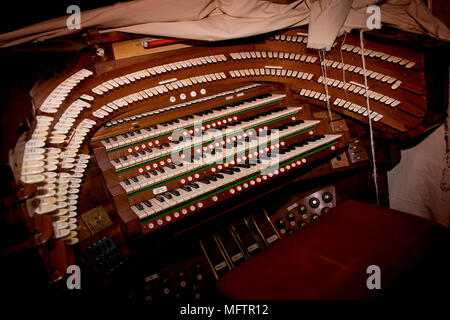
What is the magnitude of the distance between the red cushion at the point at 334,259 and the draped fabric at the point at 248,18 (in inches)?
59.5

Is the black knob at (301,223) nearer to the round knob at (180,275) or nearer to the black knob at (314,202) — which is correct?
the black knob at (314,202)

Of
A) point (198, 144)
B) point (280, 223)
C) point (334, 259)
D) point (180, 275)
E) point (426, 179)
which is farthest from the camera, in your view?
point (426, 179)

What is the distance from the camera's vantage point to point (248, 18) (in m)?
2.28

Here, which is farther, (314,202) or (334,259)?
(314,202)

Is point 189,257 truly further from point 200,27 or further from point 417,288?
point 200,27

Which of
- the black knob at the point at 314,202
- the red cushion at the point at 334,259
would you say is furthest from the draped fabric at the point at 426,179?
the red cushion at the point at 334,259

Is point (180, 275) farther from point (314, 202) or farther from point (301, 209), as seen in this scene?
point (314, 202)

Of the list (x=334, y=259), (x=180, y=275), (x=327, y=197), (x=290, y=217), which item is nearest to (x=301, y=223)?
(x=290, y=217)

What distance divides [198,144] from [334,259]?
4.08 ft

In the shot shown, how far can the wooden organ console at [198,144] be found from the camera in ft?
5.59

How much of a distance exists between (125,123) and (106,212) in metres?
0.69

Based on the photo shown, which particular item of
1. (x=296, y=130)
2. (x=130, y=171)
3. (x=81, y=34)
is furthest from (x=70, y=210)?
(x=296, y=130)

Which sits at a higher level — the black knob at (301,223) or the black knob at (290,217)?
the black knob at (290,217)

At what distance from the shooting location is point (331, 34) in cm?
222
